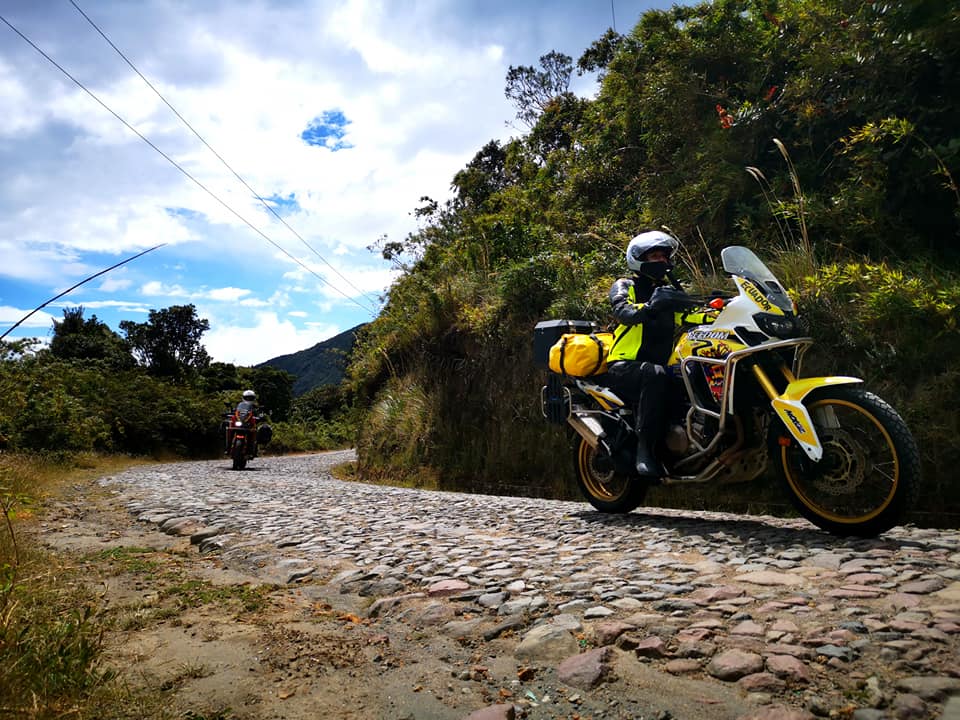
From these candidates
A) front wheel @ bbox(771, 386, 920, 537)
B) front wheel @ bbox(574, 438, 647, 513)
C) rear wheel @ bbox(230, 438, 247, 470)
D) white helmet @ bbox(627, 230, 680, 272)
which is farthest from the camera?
rear wheel @ bbox(230, 438, 247, 470)

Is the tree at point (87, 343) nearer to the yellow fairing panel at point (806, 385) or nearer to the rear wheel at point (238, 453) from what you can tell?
the rear wheel at point (238, 453)

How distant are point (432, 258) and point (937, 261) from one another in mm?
11300

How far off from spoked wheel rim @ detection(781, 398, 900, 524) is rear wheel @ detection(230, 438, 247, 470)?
1268 centimetres

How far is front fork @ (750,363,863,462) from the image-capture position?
3.74 m

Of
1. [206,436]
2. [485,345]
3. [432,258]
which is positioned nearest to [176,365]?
A: [206,436]

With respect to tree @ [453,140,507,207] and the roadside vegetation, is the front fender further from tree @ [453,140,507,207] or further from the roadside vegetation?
tree @ [453,140,507,207]

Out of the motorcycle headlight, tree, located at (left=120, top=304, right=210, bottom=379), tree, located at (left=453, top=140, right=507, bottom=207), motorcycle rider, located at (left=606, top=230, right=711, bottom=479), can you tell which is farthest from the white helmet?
tree, located at (left=120, top=304, right=210, bottom=379)

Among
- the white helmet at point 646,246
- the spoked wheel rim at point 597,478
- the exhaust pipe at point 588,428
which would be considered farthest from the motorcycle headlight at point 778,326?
the spoked wheel rim at point 597,478

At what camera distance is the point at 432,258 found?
16.1 meters

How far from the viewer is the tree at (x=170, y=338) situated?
49.8 m

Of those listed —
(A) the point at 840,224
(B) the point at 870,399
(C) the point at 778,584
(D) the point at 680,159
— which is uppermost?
(D) the point at 680,159

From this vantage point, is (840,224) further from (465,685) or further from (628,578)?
(465,685)

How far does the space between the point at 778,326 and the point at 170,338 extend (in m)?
55.5

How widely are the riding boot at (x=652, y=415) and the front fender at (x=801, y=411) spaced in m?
0.92
